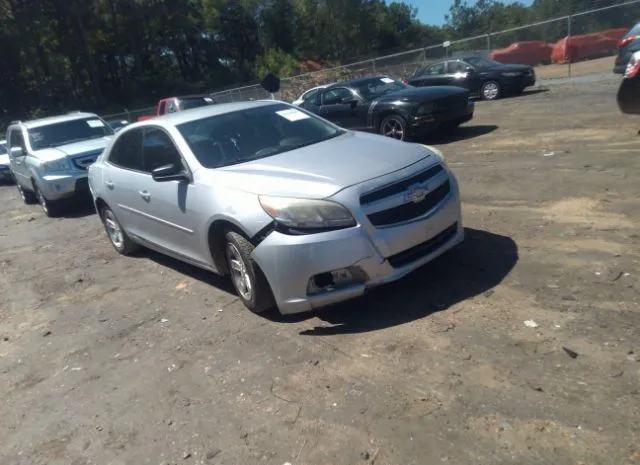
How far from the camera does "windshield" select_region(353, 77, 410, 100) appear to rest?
12705 millimetres

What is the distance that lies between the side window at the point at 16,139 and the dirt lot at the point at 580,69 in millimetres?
18078

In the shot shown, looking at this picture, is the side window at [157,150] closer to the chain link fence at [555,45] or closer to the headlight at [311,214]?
the headlight at [311,214]

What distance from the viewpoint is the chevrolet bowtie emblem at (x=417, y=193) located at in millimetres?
4457

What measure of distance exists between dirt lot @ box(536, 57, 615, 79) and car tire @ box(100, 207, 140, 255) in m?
19.0

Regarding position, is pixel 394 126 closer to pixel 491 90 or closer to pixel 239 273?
pixel 239 273

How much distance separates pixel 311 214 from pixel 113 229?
422 centimetres

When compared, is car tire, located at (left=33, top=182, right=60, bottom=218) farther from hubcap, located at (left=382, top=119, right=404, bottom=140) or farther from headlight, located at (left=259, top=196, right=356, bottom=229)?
headlight, located at (left=259, top=196, right=356, bottom=229)

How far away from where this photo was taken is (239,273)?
4949 mm

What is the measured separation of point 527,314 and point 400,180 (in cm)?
133

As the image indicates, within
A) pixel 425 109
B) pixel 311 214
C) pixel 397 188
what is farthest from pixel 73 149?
pixel 397 188

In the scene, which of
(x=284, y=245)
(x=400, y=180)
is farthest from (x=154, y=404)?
(x=400, y=180)

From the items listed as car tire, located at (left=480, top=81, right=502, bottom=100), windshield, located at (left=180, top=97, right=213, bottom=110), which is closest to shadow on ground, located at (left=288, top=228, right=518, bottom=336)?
windshield, located at (left=180, top=97, right=213, bottom=110)

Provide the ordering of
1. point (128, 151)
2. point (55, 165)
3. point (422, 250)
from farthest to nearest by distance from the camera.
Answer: point (55, 165) < point (128, 151) < point (422, 250)

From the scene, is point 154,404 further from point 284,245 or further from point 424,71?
point 424,71
